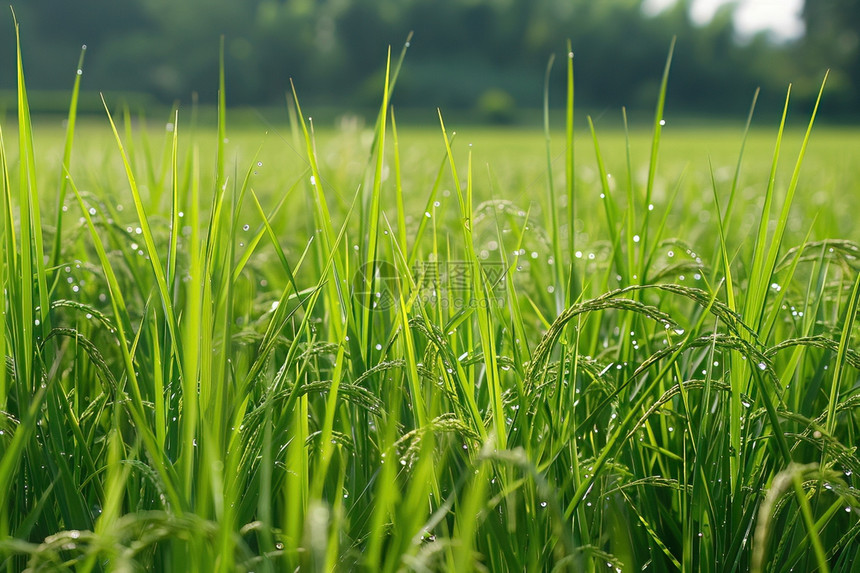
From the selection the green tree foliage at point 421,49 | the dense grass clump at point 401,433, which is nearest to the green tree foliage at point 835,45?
the green tree foliage at point 421,49

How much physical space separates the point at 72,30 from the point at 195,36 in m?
6.58

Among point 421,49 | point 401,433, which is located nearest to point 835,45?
point 421,49

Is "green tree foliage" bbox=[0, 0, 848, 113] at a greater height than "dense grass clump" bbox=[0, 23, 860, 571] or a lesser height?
greater

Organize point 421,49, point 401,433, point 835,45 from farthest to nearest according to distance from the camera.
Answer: point 421,49
point 835,45
point 401,433

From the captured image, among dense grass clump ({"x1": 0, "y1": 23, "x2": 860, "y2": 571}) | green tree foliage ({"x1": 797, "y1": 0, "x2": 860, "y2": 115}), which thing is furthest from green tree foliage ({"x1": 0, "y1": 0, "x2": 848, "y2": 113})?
dense grass clump ({"x1": 0, "y1": 23, "x2": 860, "y2": 571})

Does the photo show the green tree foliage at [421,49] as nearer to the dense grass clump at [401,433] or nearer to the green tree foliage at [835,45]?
the green tree foliage at [835,45]

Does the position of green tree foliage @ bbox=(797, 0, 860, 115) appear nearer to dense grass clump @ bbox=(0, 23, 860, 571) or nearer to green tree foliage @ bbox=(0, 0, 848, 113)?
green tree foliage @ bbox=(0, 0, 848, 113)

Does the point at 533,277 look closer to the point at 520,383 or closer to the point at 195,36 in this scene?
the point at 520,383

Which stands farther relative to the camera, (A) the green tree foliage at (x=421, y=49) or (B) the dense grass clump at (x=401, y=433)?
(A) the green tree foliage at (x=421, y=49)

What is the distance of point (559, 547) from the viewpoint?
1.75 feet

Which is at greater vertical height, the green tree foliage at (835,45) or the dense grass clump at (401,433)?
the green tree foliage at (835,45)

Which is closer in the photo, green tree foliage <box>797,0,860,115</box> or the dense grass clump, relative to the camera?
the dense grass clump

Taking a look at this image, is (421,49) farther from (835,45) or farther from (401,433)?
(401,433)

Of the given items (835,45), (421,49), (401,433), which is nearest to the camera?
(401,433)
